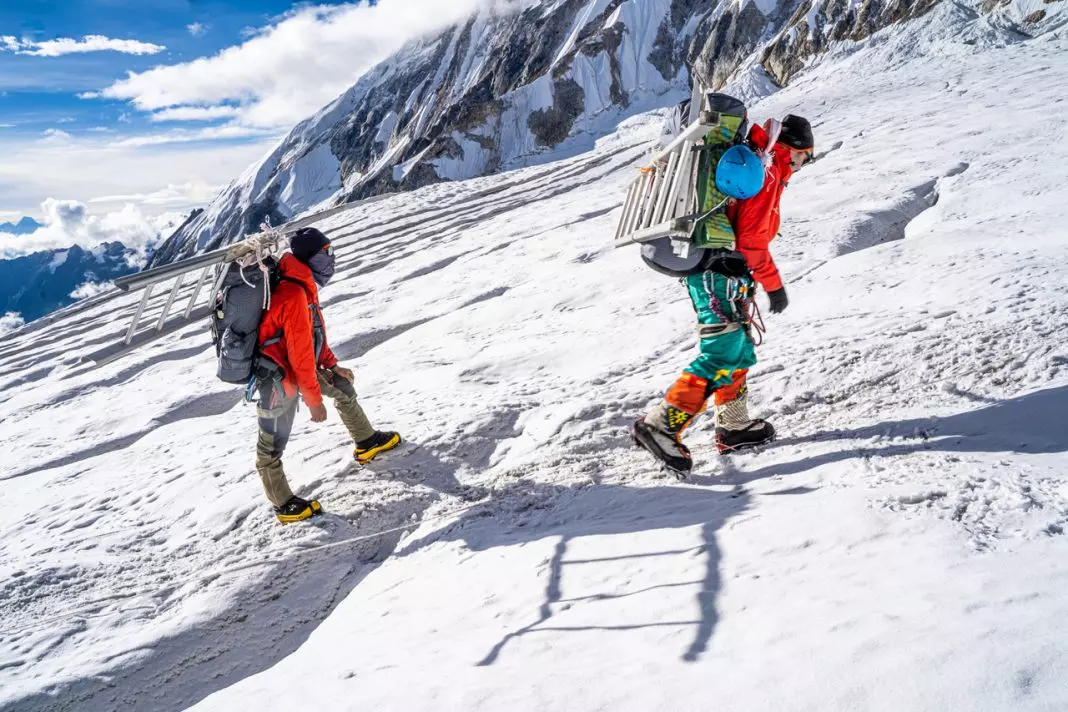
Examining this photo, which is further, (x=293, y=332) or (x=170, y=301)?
(x=170, y=301)

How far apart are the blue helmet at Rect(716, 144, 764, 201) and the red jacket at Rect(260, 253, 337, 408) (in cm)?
270

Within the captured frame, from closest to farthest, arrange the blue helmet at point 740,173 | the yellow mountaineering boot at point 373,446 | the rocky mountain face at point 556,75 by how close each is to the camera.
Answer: the blue helmet at point 740,173
the yellow mountaineering boot at point 373,446
the rocky mountain face at point 556,75

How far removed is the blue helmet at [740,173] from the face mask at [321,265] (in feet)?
8.50

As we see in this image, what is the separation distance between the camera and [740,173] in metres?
3.18

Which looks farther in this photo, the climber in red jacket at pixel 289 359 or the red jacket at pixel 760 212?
the climber in red jacket at pixel 289 359

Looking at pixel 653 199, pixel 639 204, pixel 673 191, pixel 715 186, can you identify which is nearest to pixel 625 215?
pixel 639 204

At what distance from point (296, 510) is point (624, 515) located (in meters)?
2.29

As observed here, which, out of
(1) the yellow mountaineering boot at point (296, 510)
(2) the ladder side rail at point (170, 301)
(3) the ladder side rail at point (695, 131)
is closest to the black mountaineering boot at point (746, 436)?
(3) the ladder side rail at point (695, 131)

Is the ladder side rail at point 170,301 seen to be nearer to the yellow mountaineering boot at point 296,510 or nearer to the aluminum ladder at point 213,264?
the aluminum ladder at point 213,264

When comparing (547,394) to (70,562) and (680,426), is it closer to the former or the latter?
(680,426)

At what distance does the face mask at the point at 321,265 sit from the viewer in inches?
165

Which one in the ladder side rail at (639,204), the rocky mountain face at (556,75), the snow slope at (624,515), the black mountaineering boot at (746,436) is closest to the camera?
the snow slope at (624,515)

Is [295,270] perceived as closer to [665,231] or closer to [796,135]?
[665,231]

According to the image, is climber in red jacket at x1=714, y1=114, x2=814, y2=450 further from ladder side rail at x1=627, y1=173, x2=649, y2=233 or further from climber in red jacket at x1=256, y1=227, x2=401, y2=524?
climber in red jacket at x1=256, y1=227, x2=401, y2=524
